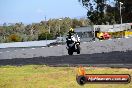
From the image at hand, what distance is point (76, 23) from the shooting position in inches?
5276

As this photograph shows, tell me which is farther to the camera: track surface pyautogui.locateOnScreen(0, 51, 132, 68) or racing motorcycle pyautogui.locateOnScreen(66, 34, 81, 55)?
racing motorcycle pyautogui.locateOnScreen(66, 34, 81, 55)

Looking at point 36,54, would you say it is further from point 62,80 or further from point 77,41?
point 62,80

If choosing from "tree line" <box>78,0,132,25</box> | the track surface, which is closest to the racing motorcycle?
the track surface

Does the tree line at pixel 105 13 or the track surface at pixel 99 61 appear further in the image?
the tree line at pixel 105 13

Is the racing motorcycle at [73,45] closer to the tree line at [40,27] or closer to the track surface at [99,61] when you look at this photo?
the track surface at [99,61]

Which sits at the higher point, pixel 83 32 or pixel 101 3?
pixel 101 3

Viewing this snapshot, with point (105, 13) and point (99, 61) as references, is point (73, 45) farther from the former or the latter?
point (105, 13)

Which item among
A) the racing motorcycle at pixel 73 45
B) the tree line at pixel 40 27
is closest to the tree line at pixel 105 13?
the tree line at pixel 40 27

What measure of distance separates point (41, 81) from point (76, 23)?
12432cm

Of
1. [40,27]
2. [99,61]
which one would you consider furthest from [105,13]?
[99,61]

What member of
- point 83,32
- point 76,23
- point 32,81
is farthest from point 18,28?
point 32,81

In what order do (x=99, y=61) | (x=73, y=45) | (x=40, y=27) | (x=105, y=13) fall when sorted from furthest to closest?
1. (x=40, y=27)
2. (x=105, y=13)
3. (x=73, y=45)
4. (x=99, y=61)

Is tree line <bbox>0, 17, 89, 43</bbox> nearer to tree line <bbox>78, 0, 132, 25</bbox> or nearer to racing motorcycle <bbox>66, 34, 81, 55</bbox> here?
tree line <bbox>78, 0, 132, 25</bbox>

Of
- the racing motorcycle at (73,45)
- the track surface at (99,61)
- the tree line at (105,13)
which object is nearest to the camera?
the track surface at (99,61)
